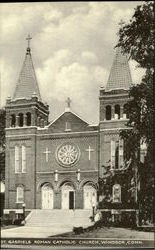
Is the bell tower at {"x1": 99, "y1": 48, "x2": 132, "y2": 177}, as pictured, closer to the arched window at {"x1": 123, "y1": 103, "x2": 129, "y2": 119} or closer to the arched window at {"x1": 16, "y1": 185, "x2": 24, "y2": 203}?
the arched window at {"x1": 123, "y1": 103, "x2": 129, "y2": 119}

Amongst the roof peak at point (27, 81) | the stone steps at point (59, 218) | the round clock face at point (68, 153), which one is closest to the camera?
the roof peak at point (27, 81)

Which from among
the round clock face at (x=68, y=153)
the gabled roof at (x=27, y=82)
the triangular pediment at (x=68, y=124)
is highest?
the gabled roof at (x=27, y=82)

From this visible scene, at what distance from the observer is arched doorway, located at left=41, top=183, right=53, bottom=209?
1108cm

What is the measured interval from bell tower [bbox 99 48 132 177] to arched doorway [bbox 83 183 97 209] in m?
0.38

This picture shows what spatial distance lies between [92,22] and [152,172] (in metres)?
2.77

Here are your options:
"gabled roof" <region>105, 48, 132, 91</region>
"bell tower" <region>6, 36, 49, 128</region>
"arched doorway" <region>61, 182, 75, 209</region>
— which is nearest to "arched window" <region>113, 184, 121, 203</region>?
"arched doorway" <region>61, 182, 75, 209</region>

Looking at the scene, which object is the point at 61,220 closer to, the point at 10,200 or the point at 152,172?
the point at 10,200

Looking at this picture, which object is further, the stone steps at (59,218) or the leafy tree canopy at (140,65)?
the stone steps at (59,218)

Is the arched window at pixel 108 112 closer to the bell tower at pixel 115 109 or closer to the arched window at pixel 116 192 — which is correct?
the bell tower at pixel 115 109

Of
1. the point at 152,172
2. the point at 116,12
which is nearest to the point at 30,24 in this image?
the point at 116,12

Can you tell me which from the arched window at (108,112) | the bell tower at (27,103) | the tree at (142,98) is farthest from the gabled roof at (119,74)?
the bell tower at (27,103)

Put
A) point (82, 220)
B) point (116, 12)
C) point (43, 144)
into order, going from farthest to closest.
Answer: point (43, 144) < point (82, 220) < point (116, 12)

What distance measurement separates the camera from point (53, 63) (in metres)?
10.1

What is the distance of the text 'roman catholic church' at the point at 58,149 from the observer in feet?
→ 34.7
